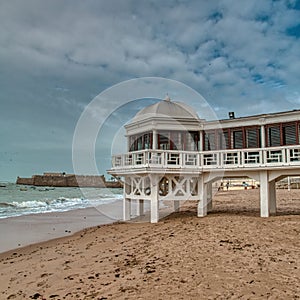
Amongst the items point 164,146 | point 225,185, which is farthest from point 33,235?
point 225,185

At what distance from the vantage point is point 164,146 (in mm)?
15688

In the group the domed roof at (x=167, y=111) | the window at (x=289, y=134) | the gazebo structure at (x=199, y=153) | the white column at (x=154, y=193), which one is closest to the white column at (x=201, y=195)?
the gazebo structure at (x=199, y=153)

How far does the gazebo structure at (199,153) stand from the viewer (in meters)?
14.1

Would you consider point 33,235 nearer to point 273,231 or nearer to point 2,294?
point 2,294

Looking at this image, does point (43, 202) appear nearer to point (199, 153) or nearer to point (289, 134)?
point (199, 153)

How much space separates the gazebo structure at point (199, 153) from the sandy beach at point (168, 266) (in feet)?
9.83

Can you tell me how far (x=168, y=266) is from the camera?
7.19m

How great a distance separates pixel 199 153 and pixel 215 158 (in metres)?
0.76

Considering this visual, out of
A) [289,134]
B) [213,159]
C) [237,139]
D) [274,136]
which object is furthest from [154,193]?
[289,134]

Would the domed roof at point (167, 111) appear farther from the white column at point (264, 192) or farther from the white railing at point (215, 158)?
the white column at point (264, 192)

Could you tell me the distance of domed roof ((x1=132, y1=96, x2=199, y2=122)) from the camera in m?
15.5

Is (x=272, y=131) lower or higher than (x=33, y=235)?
higher

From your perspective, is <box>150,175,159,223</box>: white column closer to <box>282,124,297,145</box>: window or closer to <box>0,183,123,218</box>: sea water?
<box>282,124,297,145</box>: window

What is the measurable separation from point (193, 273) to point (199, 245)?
2568 mm
